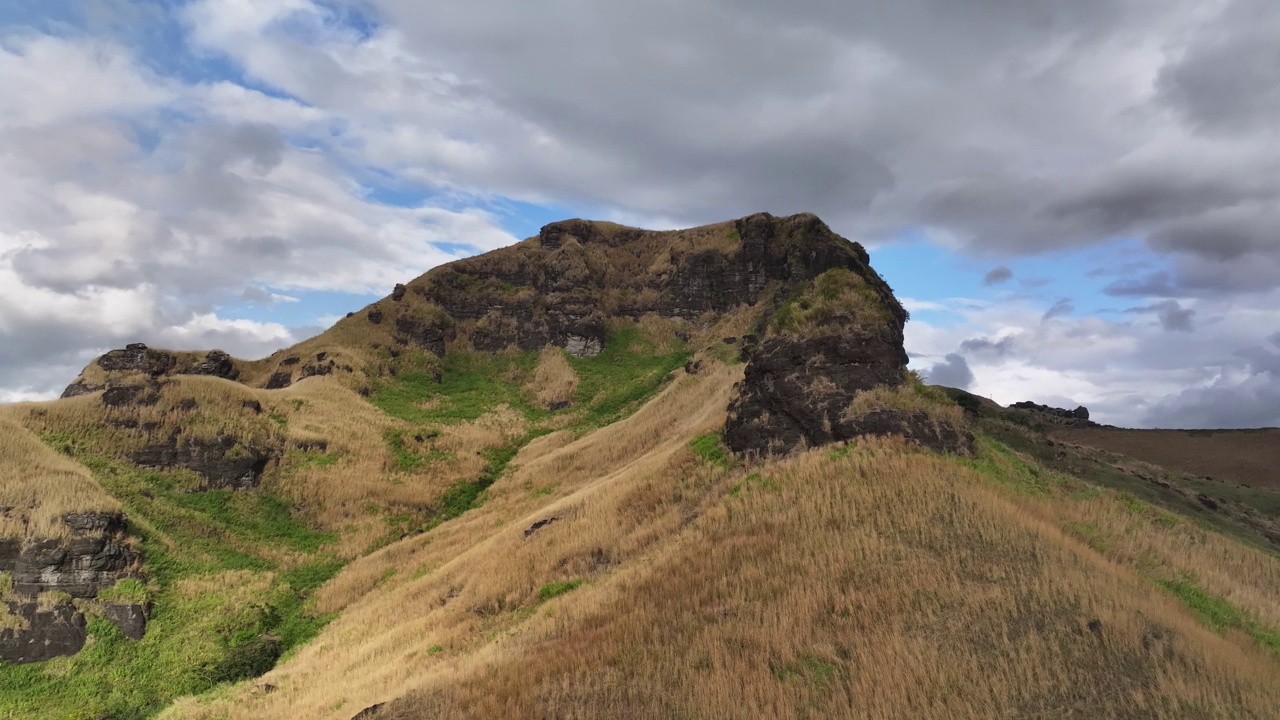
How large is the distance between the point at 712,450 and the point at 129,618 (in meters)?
22.5

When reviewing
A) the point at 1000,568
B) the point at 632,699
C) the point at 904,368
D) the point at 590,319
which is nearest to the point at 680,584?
the point at 632,699

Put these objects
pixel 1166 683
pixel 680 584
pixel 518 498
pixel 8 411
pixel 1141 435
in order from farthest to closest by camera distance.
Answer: pixel 1141 435
pixel 518 498
pixel 8 411
pixel 680 584
pixel 1166 683

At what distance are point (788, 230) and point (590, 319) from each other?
27.7 metres

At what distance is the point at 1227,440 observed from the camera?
6244 centimetres

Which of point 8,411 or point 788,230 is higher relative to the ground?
point 788,230

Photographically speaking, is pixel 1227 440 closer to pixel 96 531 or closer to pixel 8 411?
pixel 96 531

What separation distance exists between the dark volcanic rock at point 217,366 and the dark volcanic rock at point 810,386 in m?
64.6

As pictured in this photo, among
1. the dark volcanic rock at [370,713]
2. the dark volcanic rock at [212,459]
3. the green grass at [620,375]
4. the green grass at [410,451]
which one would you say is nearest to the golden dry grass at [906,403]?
the dark volcanic rock at [370,713]

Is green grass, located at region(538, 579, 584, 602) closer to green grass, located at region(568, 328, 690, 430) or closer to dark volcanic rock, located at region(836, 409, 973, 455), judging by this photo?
dark volcanic rock, located at region(836, 409, 973, 455)

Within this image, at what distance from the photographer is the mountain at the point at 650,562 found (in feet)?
25.7

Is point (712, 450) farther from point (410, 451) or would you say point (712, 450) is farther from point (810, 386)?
point (410, 451)

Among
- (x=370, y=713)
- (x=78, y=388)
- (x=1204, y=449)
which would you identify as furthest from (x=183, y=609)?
(x=1204, y=449)

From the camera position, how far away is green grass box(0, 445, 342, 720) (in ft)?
62.2

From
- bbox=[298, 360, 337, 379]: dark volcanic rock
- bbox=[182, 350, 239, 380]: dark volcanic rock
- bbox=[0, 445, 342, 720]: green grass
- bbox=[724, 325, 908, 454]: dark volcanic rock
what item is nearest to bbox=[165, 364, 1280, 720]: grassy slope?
bbox=[724, 325, 908, 454]: dark volcanic rock
